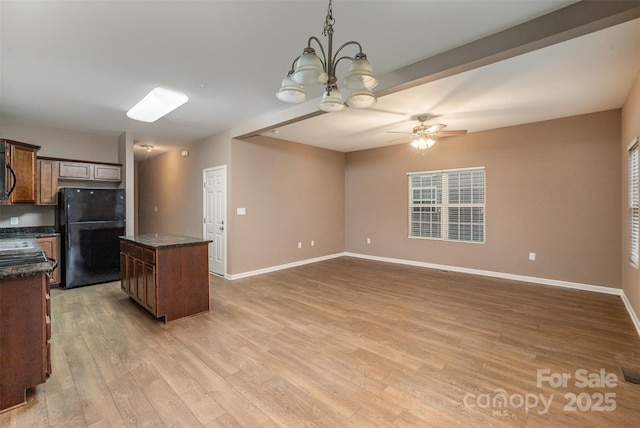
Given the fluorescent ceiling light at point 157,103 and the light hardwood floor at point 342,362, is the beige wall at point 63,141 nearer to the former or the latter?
the fluorescent ceiling light at point 157,103

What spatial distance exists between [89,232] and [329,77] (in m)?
4.82

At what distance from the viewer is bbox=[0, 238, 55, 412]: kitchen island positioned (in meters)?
1.81

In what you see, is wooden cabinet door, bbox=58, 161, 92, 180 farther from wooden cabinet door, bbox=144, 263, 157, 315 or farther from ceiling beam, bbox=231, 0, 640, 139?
ceiling beam, bbox=231, 0, 640, 139

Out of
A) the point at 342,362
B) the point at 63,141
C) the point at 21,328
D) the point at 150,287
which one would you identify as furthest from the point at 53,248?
the point at 342,362

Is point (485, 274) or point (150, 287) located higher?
point (150, 287)

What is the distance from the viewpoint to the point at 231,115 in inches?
168

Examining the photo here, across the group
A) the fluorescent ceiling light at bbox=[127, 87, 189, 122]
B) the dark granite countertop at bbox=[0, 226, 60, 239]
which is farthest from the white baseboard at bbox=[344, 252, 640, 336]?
the dark granite countertop at bbox=[0, 226, 60, 239]

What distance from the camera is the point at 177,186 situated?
6484 mm

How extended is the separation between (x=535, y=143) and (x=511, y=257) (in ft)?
6.28

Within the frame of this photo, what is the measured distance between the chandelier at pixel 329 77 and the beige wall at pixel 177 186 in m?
3.51

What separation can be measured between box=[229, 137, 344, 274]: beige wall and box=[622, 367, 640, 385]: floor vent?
4727 millimetres

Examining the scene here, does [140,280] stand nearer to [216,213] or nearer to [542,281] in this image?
[216,213]

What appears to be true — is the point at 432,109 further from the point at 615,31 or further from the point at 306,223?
the point at 306,223

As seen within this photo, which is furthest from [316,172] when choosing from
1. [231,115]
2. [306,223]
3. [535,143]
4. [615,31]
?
A: [615,31]
